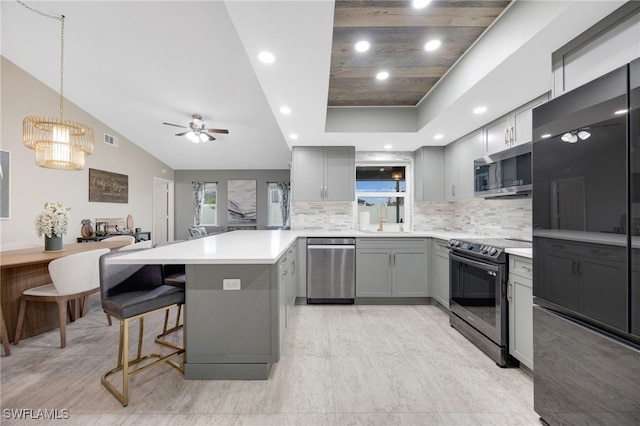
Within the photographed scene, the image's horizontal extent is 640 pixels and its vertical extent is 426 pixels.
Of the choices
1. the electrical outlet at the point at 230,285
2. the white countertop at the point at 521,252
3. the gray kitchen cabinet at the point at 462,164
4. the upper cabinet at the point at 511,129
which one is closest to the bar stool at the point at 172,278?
the electrical outlet at the point at 230,285

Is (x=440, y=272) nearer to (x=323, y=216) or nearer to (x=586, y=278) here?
(x=323, y=216)

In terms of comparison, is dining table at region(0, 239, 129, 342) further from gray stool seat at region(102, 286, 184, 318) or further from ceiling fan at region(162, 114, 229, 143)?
ceiling fan at region(162, 114, 229, 143)

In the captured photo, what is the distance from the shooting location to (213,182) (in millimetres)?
8234

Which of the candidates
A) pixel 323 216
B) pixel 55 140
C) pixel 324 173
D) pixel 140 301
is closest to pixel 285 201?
pixel 323 216

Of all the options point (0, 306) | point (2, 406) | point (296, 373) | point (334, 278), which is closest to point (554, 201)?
point (296, 373)

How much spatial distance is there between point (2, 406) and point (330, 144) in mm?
3755

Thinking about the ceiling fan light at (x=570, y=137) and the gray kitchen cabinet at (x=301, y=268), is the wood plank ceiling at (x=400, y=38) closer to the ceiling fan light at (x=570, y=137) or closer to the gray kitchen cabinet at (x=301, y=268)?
the ceiling fan light at (x=570, y=137)

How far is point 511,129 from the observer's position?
251 cm

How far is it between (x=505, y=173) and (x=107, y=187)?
7022 mm

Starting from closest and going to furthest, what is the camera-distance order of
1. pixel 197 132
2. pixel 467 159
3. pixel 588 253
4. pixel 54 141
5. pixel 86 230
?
pixel 588 253 < pixel 54 141 < pixel 467 159 < pixel 197 132 < pixel 86 230

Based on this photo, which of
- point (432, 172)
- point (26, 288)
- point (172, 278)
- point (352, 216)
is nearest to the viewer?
point (172, 278)

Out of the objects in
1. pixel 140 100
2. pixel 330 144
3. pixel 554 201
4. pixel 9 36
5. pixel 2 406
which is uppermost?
pixel 9 36

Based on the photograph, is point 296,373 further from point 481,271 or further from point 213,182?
point 213,182

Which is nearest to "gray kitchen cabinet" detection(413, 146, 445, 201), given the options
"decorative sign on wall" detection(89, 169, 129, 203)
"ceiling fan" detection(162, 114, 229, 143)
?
"ceiling fan" detection(162, 114, 229, 143)
